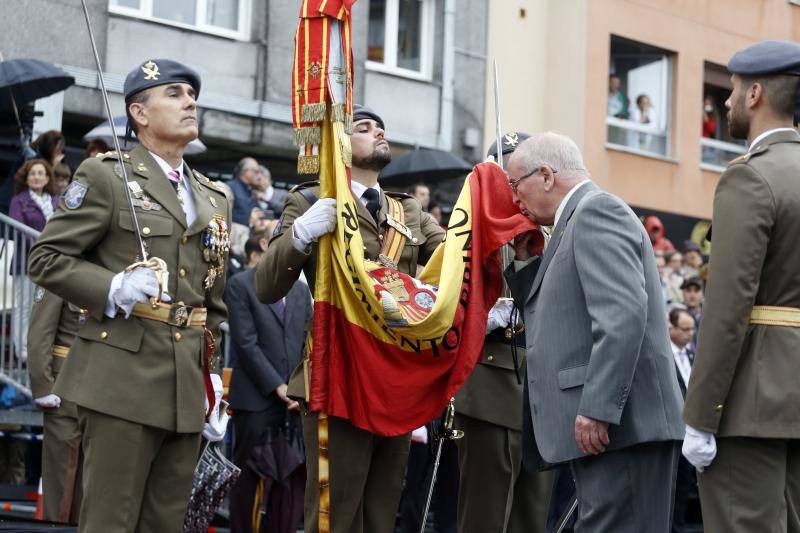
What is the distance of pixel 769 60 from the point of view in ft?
16.6

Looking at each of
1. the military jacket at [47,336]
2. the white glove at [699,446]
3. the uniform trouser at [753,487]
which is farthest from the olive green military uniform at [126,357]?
the military jacket at [47,336]

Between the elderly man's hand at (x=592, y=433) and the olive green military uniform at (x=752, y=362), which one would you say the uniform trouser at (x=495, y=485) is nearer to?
the elderly man's hand at (x=592, y=433)

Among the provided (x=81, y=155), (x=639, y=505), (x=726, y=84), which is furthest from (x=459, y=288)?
(x=726, y=84)

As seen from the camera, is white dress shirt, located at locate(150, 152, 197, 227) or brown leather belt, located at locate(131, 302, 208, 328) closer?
brown leather belt, located at locate(131, 302, 208, 328)

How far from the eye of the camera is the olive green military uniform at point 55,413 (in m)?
8.22

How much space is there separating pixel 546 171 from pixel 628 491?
Answer: 134 centimetres

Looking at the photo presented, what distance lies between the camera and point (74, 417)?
8.48m

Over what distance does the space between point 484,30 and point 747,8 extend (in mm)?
6275

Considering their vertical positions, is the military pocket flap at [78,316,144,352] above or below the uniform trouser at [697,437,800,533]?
above

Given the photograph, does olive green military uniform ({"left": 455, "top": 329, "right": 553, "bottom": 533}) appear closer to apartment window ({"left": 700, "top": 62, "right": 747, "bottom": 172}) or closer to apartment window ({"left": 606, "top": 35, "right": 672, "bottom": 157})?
apartment window ({"left": 606, "top": 35, "right": 672, "bottom": 157})

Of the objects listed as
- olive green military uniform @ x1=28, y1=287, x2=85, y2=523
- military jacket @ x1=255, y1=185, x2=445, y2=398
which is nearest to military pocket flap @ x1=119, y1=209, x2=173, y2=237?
military jacket @ x1=255, y1=185, x2=445, y2=398

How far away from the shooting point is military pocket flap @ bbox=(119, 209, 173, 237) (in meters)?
5.71

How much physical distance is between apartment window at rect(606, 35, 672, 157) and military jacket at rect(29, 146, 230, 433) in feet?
54.2

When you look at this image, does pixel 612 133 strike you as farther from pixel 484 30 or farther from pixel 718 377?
pixel 718 377
